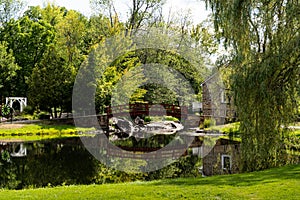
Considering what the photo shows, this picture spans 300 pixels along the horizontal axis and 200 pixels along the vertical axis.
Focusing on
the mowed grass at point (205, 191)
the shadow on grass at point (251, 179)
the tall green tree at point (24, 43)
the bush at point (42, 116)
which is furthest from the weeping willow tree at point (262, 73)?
the tall green tree at point (24, 43)

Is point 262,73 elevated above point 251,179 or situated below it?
above

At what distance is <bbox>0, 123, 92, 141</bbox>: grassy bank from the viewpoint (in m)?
22.1

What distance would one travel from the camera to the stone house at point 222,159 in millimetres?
12812

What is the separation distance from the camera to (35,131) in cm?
2317

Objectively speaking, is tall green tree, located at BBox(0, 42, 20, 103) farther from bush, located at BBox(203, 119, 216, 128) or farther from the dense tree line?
bush, located at BBox(203, 119, 216, 128)

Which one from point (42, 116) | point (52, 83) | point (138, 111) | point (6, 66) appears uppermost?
point (6, 66)

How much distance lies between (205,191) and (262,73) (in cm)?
365

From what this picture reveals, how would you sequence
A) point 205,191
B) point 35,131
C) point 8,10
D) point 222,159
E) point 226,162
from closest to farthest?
point 205,191, point 226,162, point 222,159, point 35,131, point 8,10

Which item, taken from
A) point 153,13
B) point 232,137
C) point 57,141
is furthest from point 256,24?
point 153,13

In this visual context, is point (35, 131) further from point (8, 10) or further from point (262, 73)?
point (262, 73)

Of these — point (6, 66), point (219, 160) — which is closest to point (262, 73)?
point (219, 160)

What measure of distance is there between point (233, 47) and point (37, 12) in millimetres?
29050

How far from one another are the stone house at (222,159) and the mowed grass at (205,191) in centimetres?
370

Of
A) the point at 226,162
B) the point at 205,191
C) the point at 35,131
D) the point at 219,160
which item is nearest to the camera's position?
the point at 205,191
